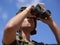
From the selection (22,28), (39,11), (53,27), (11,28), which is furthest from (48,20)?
(11,28)

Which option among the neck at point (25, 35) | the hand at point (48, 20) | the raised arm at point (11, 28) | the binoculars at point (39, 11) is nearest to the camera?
the raised arm at point (11, 28)

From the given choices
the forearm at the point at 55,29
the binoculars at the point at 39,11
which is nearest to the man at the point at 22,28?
the forearm at the point at 55,29

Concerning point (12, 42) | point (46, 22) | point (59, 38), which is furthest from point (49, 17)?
point (12, 42)

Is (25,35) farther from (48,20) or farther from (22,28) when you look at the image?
(48,20)

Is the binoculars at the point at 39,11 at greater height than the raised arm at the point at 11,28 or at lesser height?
greater

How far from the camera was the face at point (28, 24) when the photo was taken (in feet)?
20.6

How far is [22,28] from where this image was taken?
6.31 meters

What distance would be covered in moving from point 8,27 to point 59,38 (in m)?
1.66

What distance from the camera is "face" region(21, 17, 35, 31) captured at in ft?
20.6

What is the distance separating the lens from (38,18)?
641 cm

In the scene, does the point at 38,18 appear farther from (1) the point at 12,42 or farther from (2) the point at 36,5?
(1) the point at 12,42

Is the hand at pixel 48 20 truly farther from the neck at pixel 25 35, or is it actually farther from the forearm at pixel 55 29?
the neck at pixel 25 35

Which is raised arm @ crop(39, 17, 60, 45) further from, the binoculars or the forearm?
the binoculars

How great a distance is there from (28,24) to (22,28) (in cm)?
16
